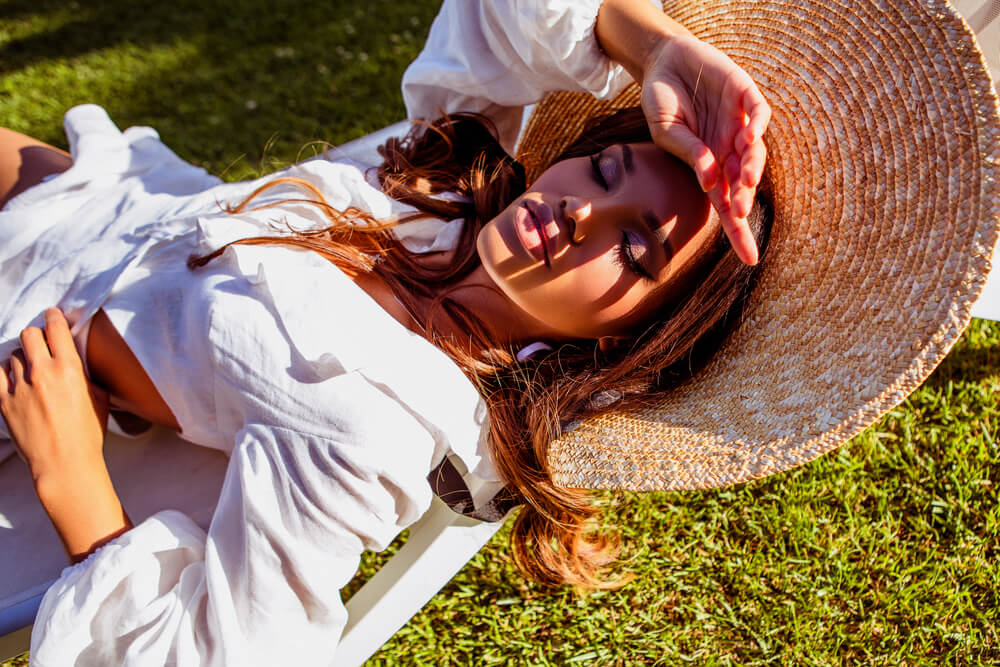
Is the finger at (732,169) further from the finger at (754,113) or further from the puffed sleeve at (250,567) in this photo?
the puffed sleeve at (250,567)

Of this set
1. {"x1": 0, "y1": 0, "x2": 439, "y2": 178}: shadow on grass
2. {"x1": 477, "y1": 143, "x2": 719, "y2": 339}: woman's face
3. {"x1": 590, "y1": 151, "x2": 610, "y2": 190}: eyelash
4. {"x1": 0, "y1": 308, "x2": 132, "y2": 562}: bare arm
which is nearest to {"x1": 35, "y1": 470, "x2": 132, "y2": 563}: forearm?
{"x1": 0, "y1": 308, "x2": 132, "y2": 562}: bare arm

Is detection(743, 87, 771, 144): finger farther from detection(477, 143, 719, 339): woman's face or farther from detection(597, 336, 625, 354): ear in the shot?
detection(597, 336, 625, 354): ear

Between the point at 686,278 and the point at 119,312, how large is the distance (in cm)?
121

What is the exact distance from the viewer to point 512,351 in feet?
5.37

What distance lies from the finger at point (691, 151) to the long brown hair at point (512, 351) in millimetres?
208

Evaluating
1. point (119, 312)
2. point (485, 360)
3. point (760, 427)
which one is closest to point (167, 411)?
point (119, 312)

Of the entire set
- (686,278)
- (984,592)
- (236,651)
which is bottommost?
(984,592)

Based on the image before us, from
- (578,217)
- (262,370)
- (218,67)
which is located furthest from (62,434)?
(218,67)

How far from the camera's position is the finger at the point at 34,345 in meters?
1.39

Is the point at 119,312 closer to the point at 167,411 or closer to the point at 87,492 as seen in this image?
the point at 167,411

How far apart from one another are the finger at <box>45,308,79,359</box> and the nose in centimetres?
106

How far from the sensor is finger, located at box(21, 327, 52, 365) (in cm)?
139

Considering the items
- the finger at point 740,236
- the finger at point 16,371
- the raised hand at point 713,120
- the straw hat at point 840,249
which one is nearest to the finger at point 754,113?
the raised hand at point 713,120

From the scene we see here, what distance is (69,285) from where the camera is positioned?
61.7 inches
